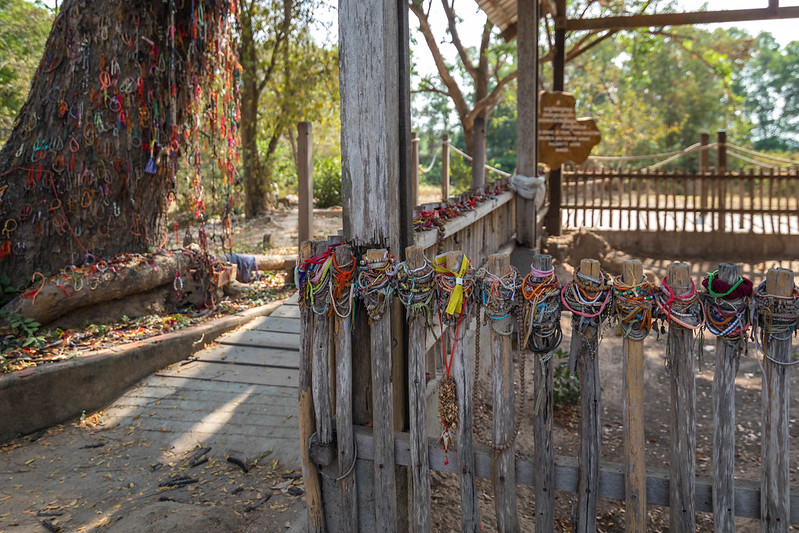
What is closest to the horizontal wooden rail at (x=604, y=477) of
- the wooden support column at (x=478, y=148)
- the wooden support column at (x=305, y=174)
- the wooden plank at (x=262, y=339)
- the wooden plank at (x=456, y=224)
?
the wooden plank at (x=456, y=224)

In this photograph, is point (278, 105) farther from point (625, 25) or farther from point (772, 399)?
point (772, 399)

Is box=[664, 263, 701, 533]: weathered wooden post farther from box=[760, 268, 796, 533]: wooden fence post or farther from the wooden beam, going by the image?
the wooden beam

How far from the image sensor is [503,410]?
2438 mm

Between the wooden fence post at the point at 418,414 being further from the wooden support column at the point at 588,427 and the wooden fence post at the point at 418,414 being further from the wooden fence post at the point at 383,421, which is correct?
the wooden support column at the point at 588,427

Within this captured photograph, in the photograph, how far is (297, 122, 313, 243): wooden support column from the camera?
6.58 meters

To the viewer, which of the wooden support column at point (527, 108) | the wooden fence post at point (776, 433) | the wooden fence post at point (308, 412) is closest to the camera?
the wooden fence post at point (776, 433)

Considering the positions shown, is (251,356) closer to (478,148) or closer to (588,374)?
(478,148)

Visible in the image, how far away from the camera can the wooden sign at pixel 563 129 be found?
8.88m

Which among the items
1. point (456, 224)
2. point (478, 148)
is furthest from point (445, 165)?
point (456, 224)

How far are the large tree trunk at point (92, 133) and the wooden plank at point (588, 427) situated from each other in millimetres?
4656

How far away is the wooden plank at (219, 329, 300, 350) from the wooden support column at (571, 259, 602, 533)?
3.39 m

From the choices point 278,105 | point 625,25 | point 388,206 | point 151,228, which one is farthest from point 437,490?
point 278,105

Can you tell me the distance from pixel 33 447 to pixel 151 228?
2.66 meters

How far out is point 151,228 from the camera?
20.2 feet
